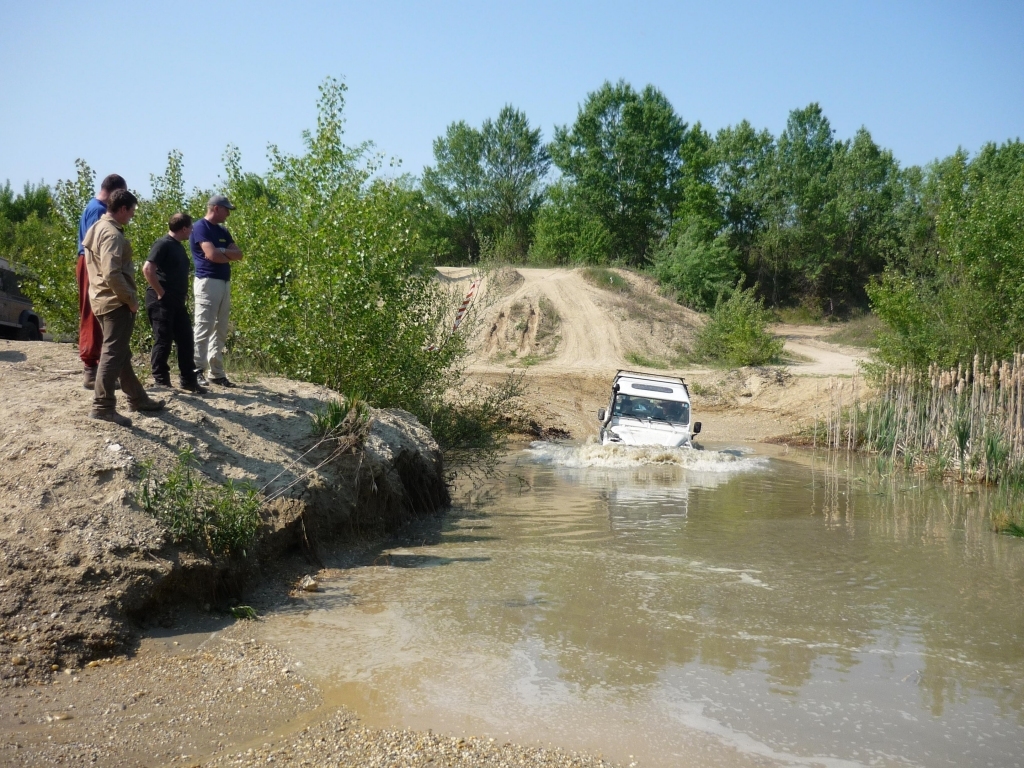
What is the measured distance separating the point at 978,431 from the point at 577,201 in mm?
43012

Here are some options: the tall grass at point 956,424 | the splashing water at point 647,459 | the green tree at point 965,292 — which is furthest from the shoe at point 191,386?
the green tree at point 965,292

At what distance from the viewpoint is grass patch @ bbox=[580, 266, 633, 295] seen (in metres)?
40.0

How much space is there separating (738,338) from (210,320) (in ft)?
81.9

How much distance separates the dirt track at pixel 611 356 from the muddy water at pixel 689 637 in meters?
10.8

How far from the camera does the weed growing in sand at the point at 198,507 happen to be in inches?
260

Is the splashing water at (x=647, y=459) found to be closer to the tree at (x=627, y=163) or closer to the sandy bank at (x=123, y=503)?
the sandy bank at (x=123, y=503)

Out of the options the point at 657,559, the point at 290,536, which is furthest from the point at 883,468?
the point at 290,536

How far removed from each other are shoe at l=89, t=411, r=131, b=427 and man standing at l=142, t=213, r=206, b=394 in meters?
1.23

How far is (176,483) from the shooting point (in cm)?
664

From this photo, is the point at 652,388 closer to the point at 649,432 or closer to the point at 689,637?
the point at 649,432

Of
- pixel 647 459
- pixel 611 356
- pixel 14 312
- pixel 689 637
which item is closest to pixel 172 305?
pixel 689 637

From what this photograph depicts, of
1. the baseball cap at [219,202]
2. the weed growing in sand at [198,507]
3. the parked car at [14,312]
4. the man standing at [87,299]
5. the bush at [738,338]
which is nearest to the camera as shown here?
the weed growing in sand at [198,507]

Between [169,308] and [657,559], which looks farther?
[657,559]

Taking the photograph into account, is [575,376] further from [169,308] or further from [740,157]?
[740,157]
